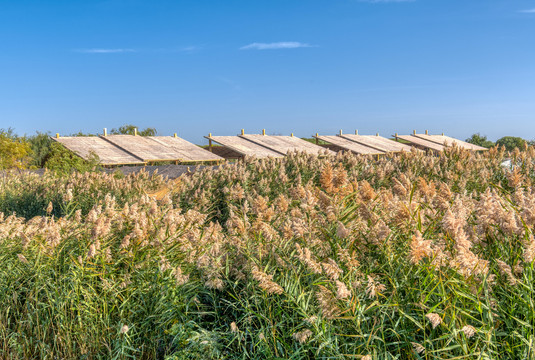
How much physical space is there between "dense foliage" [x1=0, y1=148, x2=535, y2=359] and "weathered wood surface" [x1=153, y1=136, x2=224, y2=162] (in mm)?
17339

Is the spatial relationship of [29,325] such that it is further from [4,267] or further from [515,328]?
[515,328]

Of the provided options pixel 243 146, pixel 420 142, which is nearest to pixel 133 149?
pixel 243 146

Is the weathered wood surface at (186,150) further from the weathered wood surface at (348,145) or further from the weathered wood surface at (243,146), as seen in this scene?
the weathered wood surface at (348,145)

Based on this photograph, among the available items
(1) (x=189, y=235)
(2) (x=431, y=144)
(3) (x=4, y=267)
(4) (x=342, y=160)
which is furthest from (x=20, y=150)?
(2) (x=431, y=144)

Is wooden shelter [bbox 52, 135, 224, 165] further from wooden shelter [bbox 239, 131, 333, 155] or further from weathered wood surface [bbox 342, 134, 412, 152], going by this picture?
weathered wood surface [bbox 342, 134, 412, 152]

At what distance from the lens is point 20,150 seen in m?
15.5

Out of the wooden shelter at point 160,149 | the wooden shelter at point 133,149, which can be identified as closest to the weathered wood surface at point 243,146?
the wooden shelter at point 160,149

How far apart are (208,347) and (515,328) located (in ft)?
5.44

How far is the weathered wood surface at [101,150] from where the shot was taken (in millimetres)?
18428

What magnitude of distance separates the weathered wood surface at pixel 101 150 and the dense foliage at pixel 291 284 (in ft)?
48.3

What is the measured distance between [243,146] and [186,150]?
307cm

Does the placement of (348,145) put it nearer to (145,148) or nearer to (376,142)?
(376,142)

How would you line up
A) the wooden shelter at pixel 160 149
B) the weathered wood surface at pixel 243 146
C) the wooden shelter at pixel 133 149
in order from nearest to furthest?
A: 1. the wooden shelter at pixel 133 149
2. the wooden shelter at pixel 160 149
3. the weathered wood surface at pixel 243 146

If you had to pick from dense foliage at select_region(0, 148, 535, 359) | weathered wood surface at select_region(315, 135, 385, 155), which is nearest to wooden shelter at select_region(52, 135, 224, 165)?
weathered wood surface at select_region(315, 135, 385, 155)
